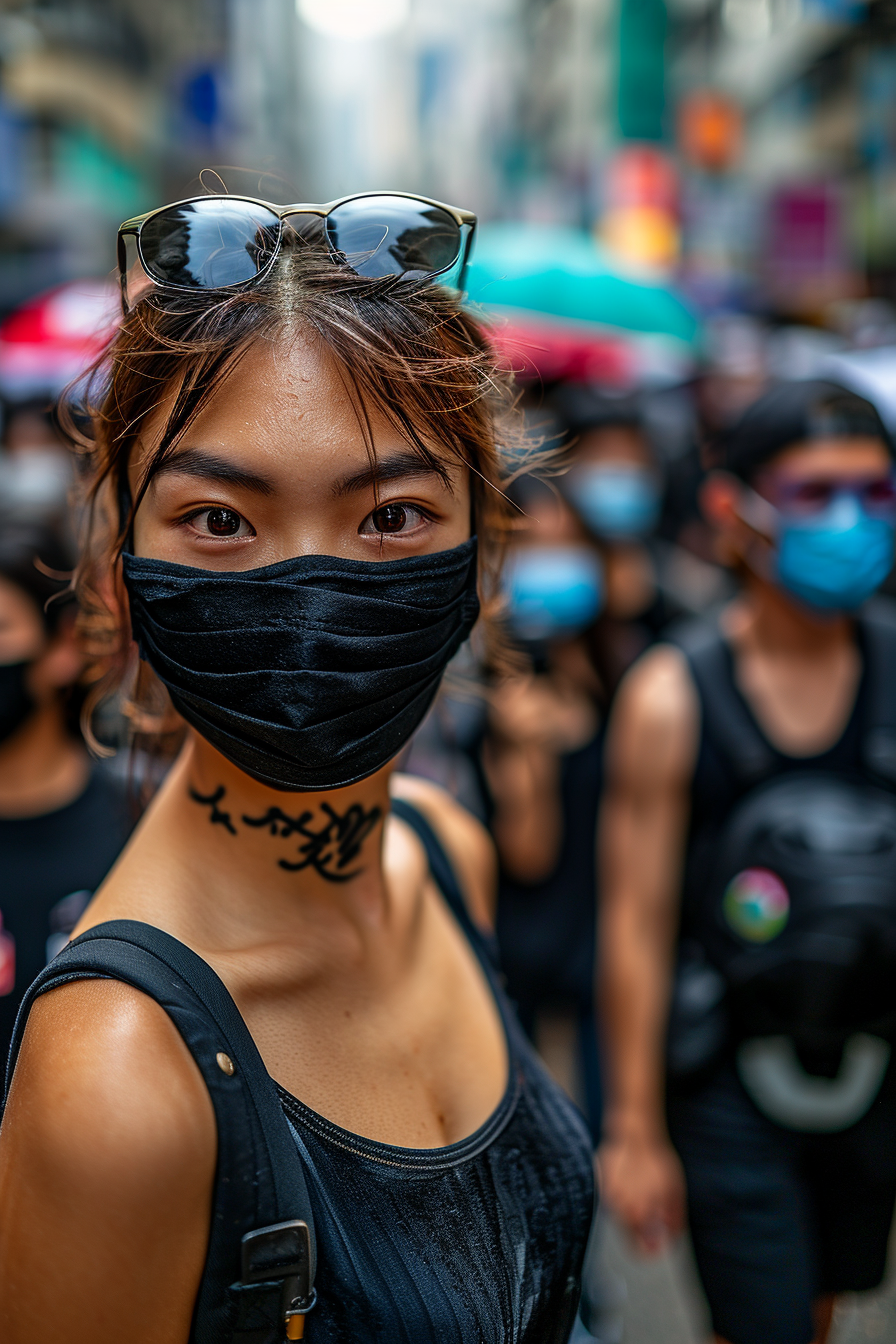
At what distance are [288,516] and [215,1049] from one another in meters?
0.57

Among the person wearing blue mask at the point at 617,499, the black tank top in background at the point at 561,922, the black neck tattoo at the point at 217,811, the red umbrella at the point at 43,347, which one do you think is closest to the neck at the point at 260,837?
the black neck tattoo at the point at 217,811

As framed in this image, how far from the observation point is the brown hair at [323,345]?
1.25 m

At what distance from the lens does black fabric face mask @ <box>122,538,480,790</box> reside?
1.25 meters

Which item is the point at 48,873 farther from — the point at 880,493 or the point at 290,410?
the point at 880,493

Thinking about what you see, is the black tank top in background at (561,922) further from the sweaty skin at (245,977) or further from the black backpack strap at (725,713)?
the sweaty skin at (245,977)

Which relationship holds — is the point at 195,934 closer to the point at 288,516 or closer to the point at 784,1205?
the point at 288,516

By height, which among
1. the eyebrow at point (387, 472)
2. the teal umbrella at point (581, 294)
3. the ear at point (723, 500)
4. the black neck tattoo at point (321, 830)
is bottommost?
the black neck tattoo at point (321, 830)

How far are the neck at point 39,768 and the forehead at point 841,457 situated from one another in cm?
204

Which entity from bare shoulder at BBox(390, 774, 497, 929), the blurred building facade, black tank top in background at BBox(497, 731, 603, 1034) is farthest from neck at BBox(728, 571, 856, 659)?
the blurred building facade

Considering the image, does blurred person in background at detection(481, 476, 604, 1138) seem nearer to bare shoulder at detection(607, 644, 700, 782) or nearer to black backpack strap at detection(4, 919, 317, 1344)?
bare shoulder at detection(607, 644, 700, 782)

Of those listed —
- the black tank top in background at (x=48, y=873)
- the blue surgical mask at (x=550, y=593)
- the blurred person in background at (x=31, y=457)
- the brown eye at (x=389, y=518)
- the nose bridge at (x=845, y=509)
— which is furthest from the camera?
the blurred person in background at (x=31, y=457)

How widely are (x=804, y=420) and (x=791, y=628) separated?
0.54 m

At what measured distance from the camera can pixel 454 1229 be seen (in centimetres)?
130

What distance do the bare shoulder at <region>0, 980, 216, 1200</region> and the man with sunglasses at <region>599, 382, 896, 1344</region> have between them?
5.13 feet
